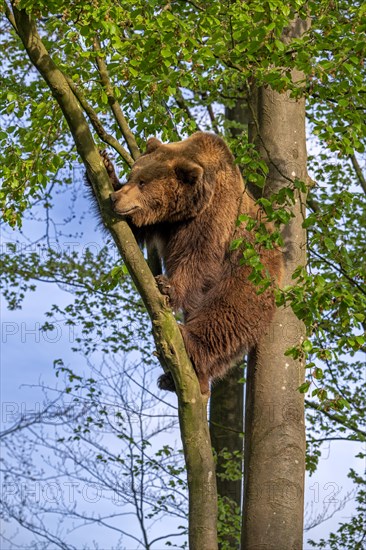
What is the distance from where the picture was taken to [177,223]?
6648 millimetres

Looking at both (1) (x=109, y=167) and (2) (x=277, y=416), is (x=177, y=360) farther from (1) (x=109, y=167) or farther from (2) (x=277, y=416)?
(1) (x=109, y=167)

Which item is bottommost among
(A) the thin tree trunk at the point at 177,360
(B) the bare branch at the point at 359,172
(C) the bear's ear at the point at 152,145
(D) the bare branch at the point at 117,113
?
(A) the thin tree trunk at the point at 177,360

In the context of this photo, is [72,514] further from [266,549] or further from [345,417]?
[266,549]

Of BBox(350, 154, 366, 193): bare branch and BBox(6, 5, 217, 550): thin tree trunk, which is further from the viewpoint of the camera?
BBox(350, 154, 366, 193): bare branch

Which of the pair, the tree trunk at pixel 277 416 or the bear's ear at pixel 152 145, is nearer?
the tree trunk at pixel 277 416

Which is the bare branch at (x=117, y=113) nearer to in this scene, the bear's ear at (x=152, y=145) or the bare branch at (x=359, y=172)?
the bear's ear at (x=152, y=145)

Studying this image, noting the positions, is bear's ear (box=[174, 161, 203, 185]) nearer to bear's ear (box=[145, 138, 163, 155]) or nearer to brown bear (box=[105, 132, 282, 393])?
brown bear (box=[105, 132, 282, 393])

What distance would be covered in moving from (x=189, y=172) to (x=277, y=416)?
6.87 ft

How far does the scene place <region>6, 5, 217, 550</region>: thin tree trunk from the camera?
17.2 feet

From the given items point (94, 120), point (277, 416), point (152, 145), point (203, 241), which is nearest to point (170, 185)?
point (152, 145)

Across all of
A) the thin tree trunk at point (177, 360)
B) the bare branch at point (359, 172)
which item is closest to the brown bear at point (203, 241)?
the thin tree trunk at point (177, 360)

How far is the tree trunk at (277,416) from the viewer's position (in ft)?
20.0

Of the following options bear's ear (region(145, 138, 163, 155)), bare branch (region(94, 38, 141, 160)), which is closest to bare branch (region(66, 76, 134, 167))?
bare branch (region(94, 38, 141, 160))

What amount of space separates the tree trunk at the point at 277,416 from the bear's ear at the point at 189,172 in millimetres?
582
